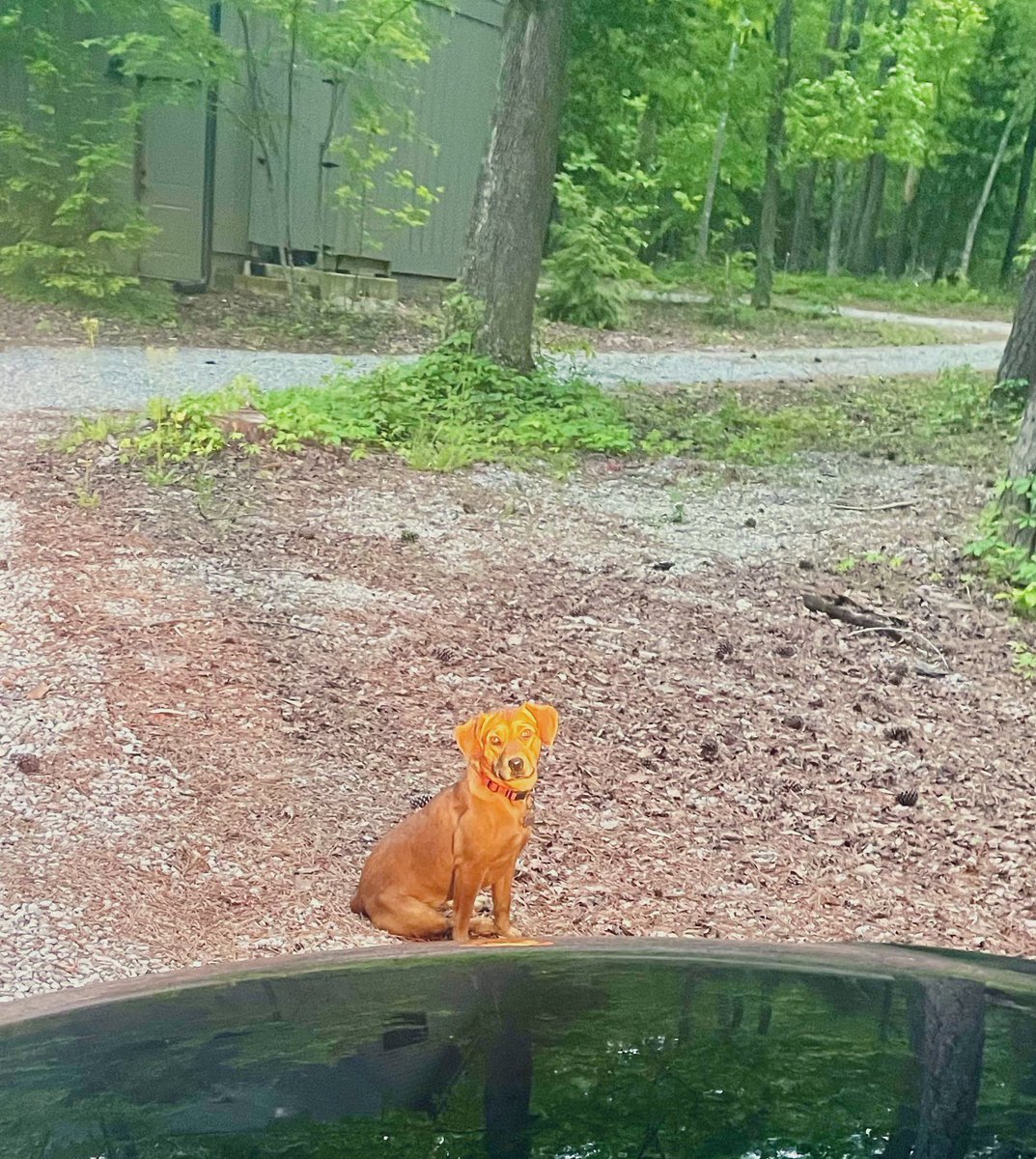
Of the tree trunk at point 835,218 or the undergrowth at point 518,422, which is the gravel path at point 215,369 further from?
the tree trunk at point 835,218

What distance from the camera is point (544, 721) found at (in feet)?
9.33

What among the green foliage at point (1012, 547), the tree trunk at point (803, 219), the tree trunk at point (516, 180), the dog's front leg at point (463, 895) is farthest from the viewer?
the tree trunk at point (803, 219)

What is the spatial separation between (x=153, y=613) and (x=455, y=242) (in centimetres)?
1328

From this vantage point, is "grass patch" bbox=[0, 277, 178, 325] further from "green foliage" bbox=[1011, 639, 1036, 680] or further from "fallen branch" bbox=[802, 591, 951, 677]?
"green foliage" bbox=[1011, 639, 1036, 680]

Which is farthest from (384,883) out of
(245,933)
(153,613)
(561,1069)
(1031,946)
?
(153,613)

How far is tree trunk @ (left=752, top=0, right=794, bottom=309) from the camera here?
18.6 meters

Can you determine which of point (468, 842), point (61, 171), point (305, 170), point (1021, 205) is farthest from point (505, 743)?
point (1021, 205)

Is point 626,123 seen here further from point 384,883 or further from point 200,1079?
point 200,1079

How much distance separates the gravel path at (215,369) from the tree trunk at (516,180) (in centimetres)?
136

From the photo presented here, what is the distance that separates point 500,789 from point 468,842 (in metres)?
0.17

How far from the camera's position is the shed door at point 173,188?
13.5 meters

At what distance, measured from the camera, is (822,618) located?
6.08 metres

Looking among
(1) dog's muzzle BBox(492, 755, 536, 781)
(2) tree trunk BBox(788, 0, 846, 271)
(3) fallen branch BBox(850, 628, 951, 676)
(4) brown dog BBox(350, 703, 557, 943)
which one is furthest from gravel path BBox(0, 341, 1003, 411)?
(2) tree trunk BBox(788, 0, 846, 271)

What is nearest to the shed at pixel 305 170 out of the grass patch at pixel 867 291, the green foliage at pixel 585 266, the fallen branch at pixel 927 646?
the green foliage at pixel 585 266
